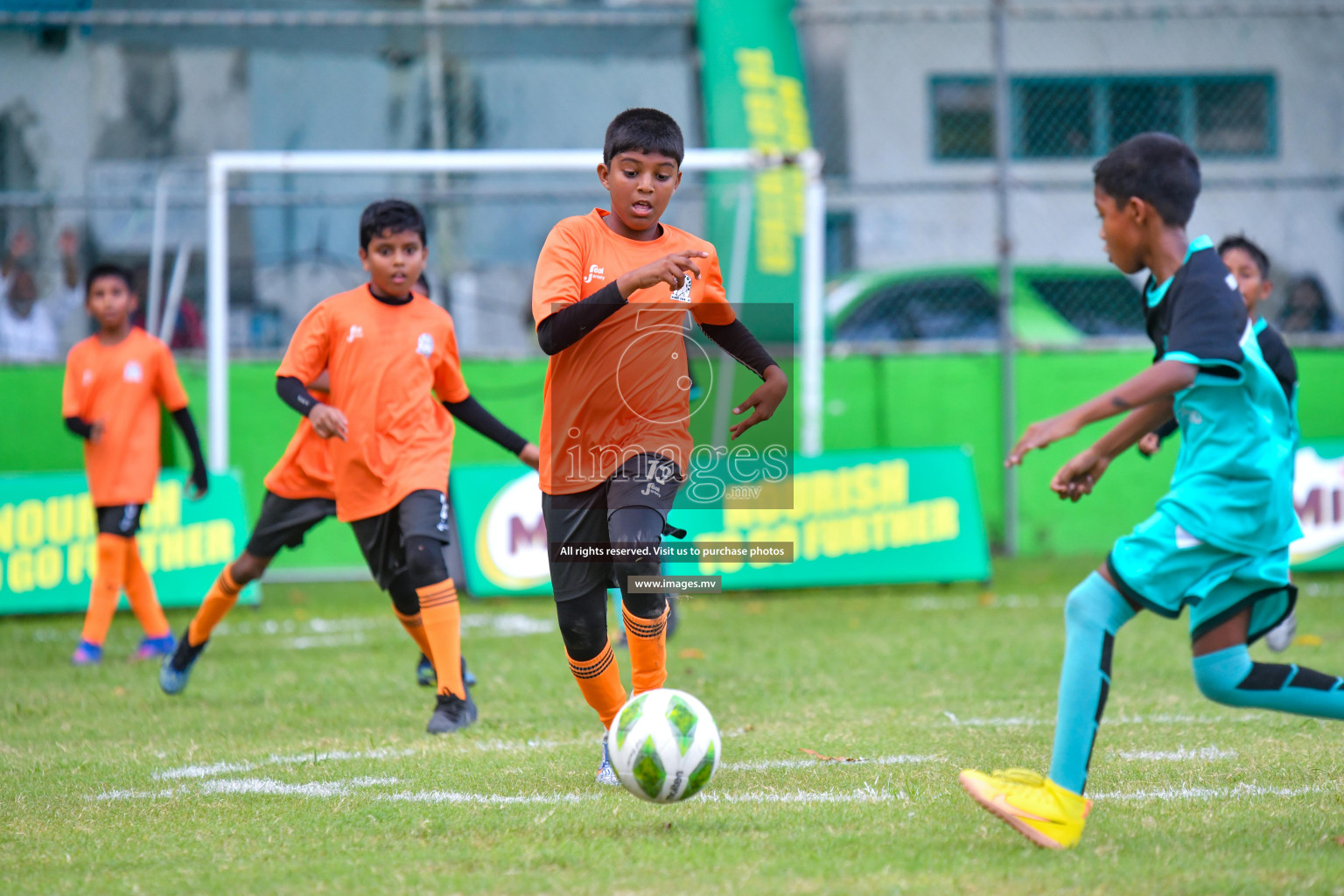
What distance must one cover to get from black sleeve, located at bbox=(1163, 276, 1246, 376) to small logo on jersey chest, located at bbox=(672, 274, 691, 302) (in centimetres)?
148

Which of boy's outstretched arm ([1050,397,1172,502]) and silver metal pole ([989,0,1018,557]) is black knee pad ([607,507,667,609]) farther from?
silver metal pole ([989,0,1018,557])

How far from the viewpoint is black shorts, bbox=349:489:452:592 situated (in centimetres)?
538

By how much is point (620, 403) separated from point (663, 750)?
1.13m

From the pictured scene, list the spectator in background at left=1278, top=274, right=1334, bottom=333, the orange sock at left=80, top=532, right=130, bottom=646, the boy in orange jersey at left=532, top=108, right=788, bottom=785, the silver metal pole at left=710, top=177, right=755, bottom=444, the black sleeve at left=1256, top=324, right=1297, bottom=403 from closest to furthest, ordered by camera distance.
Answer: the boy in orange jersey at left=532, top=108, right=788, bottom=785 → the black sleeve at left=1256, top=324, right=1297, bottom=403 → the orange sock at left=80, top=532, right=130, bottom=646 → the silver metal pole at left=710, top=177, right=755, bottom=444 → the spectator in background at left=1278, top=274, right=1334, bottom=333

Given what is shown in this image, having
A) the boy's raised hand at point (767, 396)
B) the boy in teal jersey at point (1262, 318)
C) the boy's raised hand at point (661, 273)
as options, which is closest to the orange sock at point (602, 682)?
the boy's raised hand at point (767, 396)

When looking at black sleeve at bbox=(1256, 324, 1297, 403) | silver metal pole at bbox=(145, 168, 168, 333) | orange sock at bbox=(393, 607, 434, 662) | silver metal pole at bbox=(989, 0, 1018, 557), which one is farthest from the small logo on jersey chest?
silver metal pole at bbox=(145, 168, 168, 333)

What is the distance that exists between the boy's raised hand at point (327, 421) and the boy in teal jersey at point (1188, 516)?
272 centimetres

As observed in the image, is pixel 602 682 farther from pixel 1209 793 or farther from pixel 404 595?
pixel 1209 793

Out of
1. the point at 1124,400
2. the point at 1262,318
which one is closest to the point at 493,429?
the point at 1124,400

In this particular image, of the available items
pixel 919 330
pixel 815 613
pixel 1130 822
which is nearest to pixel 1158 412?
pixel 1130 822

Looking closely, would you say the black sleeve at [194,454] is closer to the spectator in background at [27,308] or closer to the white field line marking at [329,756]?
the white field line marking at [329,756]

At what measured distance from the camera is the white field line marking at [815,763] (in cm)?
448

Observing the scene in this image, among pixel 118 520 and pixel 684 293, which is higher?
pixel 684 293

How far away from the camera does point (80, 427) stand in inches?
298
